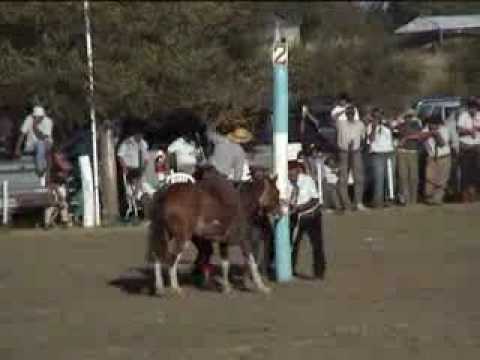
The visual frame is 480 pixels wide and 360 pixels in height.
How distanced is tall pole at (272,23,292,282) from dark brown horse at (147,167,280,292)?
735mm

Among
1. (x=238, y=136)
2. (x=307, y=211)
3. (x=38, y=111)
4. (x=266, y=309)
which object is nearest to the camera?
(x=266, y=309)

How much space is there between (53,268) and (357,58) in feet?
18.2

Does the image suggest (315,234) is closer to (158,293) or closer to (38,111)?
(158,293)

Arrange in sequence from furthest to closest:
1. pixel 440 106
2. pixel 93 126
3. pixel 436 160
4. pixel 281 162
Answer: pixel 440 106, pixel 436 160, pixel 93 126, pixel 281 162

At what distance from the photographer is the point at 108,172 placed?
24.0m

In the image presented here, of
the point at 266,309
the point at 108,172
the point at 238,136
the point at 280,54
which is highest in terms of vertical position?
the point at 280,54

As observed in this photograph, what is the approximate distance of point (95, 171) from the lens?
918 inches

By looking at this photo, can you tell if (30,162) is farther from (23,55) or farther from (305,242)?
(305,242)

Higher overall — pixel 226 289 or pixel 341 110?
pixel 341 110

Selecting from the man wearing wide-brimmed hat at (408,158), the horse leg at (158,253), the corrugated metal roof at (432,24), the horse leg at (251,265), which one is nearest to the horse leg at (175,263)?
the horse leg at (158,253)

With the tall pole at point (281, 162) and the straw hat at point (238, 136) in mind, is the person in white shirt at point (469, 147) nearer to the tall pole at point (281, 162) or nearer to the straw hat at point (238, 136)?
the straw hat at point (238, 136)

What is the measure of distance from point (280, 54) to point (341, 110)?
8.30 metres

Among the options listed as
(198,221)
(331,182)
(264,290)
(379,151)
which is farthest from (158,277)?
Answer: (379,151)

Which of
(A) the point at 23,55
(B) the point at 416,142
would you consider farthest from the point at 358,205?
→ (A) the point at 23,55
